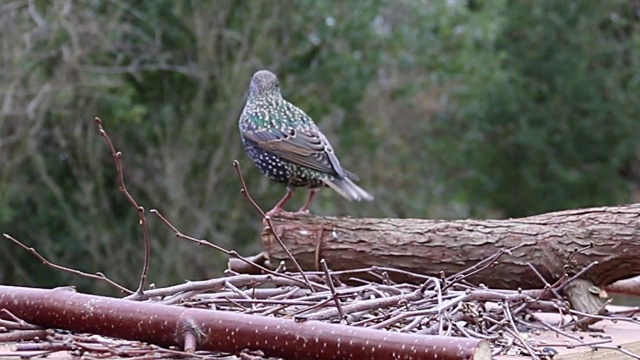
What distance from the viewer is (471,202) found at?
37.4ft

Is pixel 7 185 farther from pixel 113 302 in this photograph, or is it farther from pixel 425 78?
pixel 113 302

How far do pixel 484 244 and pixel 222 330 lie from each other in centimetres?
145

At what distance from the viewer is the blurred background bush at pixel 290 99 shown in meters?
9.32

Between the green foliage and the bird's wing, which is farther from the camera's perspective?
the green foliage

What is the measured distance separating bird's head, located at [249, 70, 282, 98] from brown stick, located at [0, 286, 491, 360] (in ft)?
9.60

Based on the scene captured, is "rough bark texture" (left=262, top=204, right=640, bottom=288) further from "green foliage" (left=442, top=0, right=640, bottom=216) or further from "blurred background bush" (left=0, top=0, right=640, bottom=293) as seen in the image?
Result: "green foliage" (left=442, top=0, right=640, bottom=216)

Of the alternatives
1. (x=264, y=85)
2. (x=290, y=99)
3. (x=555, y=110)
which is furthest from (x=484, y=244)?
(x=555, y=110)

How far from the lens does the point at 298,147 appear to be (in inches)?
175

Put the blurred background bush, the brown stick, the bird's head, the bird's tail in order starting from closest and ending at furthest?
the brown stick → the bird's tail → the bird's head → the blurred background bush

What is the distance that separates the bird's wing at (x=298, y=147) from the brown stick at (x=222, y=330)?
104 inches

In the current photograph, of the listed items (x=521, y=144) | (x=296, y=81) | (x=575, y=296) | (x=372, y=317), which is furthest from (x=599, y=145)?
(x=372, y=317)

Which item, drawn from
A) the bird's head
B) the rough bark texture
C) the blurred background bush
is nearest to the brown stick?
the rough bark texture

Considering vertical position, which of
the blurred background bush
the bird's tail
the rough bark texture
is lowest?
the rough bark texture

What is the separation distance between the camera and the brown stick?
1.47m
